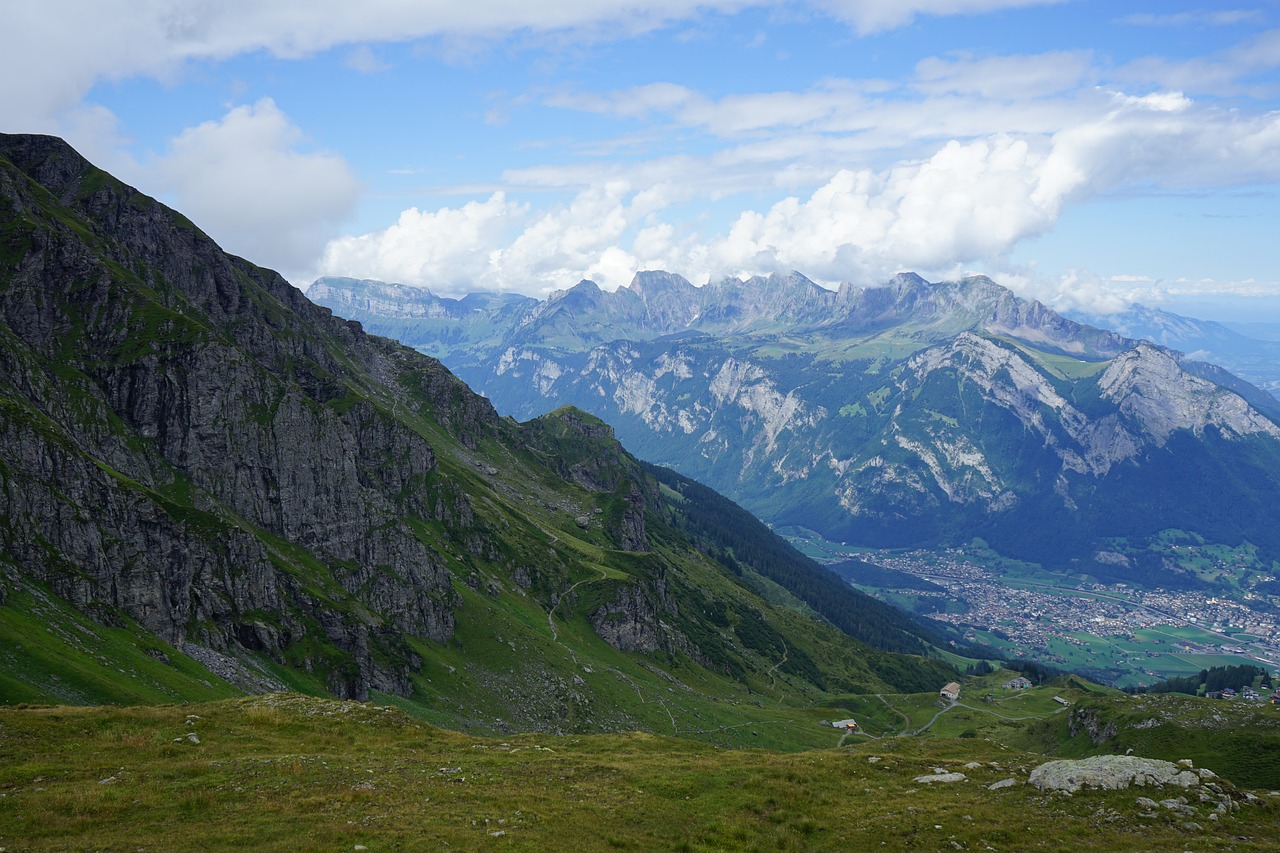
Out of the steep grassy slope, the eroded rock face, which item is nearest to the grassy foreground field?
the eroded rock face

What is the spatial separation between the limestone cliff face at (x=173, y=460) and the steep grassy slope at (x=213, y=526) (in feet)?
1.17

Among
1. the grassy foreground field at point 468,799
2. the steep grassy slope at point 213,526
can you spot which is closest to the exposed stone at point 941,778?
the grassy foreground field at point 468,799

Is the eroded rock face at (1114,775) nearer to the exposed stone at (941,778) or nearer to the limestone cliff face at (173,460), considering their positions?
the exposed stone at (941,778)

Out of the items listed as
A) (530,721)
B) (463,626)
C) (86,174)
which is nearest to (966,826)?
(530,721)

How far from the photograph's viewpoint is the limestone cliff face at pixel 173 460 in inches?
3809

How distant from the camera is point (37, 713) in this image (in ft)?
164

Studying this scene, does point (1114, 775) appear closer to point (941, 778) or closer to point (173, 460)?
point (941, 778)

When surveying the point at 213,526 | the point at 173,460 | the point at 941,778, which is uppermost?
the point at 173,460

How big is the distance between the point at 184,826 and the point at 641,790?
81.3 feet

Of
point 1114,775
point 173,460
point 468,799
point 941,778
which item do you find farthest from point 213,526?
point 1114,775

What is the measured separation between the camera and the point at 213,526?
115 meters

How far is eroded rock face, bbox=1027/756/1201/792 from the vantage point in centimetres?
4481

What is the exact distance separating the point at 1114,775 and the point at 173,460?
137 m

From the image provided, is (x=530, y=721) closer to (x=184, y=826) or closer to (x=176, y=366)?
(x=176, y=366)
